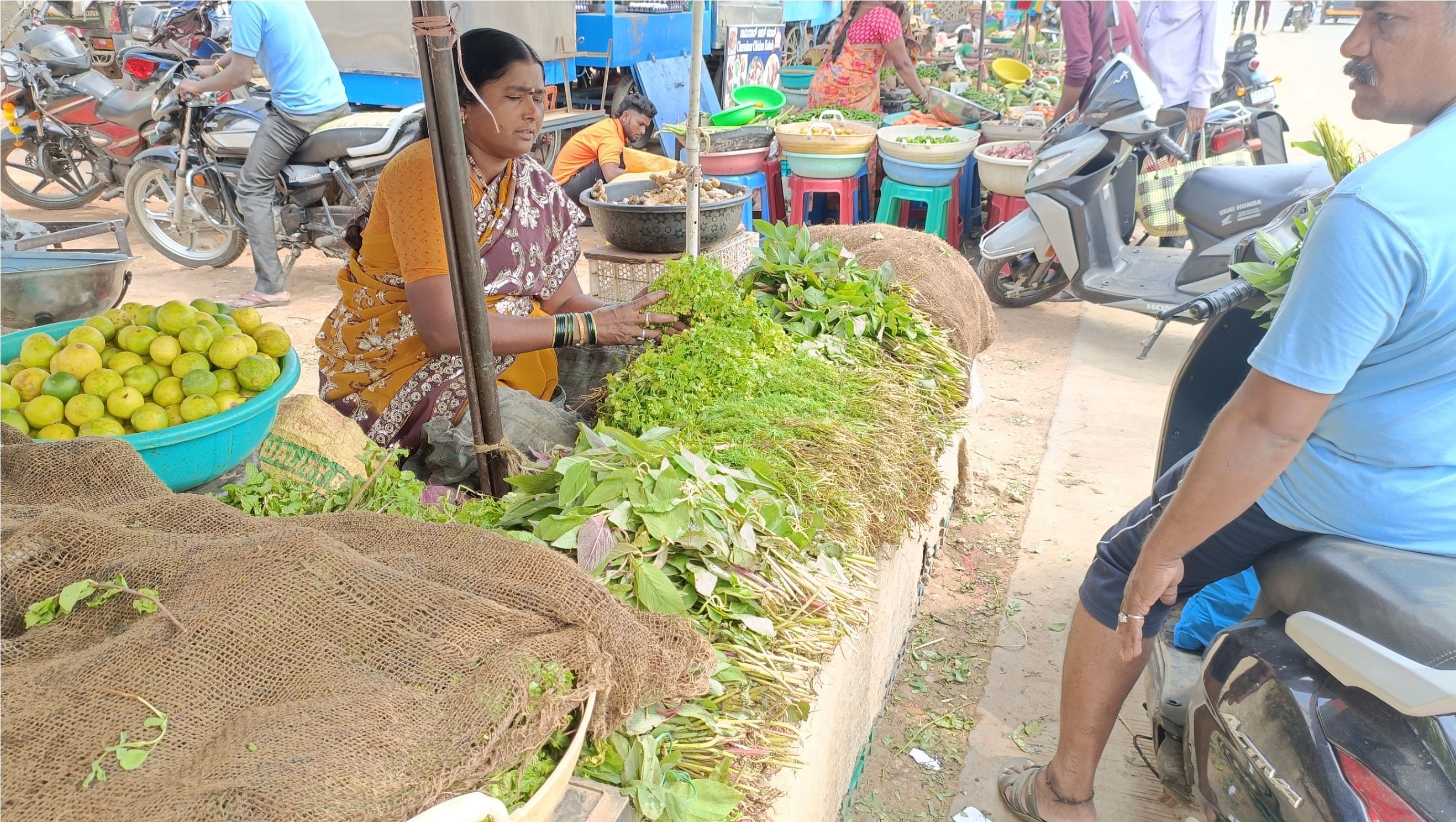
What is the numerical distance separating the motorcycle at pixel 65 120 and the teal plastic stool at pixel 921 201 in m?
5.99

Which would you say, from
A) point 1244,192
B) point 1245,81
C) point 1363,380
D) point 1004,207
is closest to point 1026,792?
point 1363,380

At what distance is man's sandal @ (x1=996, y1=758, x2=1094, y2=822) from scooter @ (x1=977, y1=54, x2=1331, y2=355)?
145 inches

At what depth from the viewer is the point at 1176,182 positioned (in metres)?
5.74

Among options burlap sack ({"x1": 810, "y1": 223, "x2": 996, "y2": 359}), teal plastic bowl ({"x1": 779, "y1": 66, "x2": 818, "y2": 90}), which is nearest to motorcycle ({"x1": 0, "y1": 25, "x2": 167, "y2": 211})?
teal plastic bowl ({"x1": 779, "y1": 66, "x2": 818, "y2": 90})

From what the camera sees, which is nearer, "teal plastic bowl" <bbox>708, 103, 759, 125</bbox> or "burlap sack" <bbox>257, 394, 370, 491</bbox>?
"burlap sack" <bbox>257, 394, 370, 491</bbox>

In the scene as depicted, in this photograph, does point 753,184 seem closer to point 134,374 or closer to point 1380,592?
point 134,374

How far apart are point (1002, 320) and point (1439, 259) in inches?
206

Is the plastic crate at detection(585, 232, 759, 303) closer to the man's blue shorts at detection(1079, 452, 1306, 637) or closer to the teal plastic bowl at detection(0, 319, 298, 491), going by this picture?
the teal plastic bowl at detection(0, 319, 298, 491)

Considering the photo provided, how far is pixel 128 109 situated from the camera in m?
7.43

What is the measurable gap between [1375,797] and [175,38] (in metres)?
10.9

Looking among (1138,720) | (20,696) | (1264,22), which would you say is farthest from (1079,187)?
(1264,22)

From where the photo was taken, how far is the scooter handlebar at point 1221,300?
2.54 meters

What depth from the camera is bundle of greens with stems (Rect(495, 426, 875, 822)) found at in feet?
5.33

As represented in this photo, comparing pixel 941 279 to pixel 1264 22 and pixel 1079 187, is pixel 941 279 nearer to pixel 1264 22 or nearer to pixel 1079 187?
pixel 1079 187
